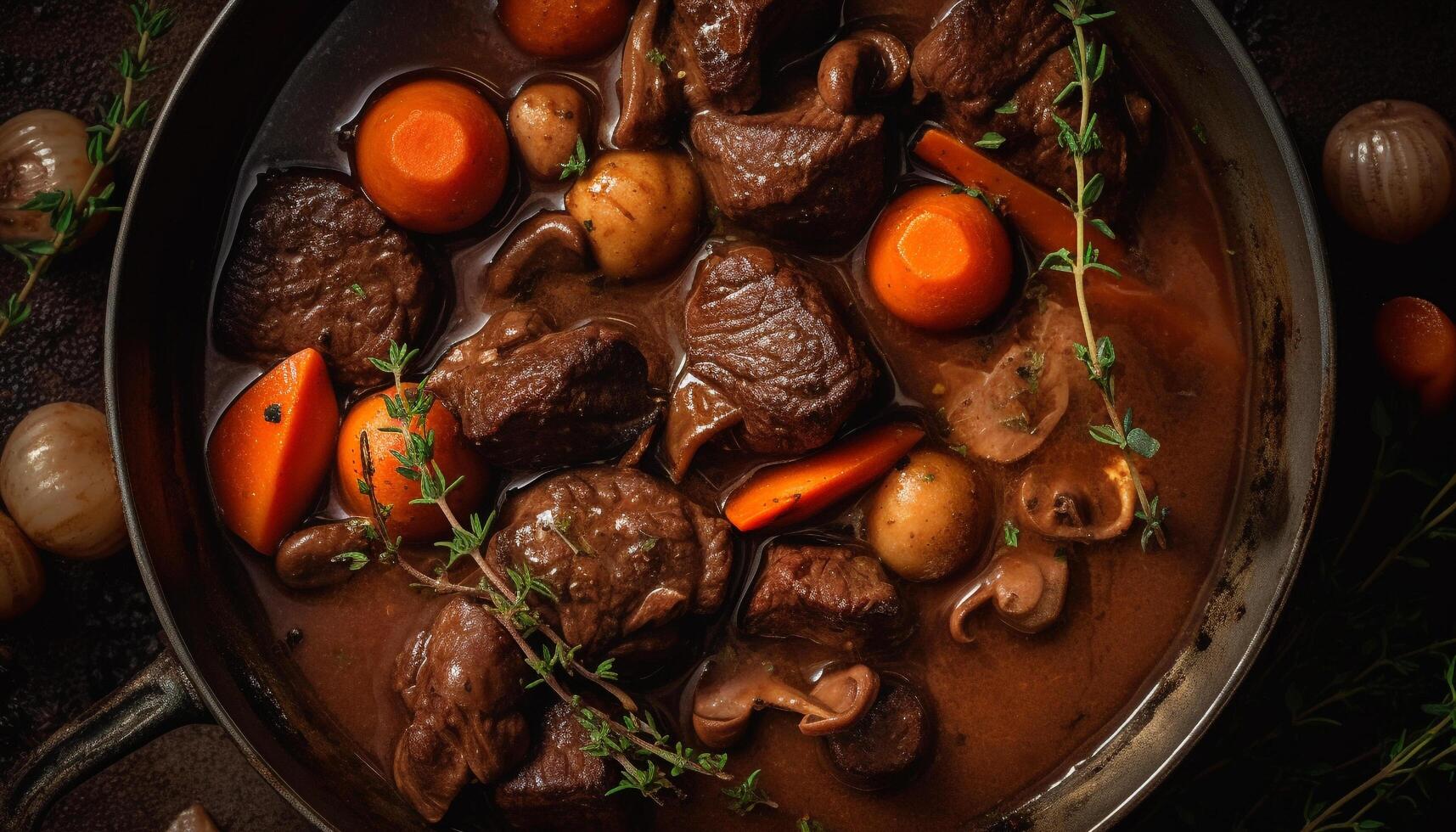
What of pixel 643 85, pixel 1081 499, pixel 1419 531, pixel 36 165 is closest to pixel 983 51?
A: pixel 643 85

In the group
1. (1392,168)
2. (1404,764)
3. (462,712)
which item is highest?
(1392,168)

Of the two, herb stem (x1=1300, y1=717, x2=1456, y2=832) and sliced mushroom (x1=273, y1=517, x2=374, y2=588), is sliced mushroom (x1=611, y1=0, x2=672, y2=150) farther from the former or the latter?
herb stem (x1=1300, y1=717, x2=1456, y2=832)

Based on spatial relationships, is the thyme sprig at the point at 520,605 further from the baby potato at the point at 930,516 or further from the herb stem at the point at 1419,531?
the herb stem at the point at 1419,531

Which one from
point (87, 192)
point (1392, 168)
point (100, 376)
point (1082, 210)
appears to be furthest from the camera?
point (100, 376)

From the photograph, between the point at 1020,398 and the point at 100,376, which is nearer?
the point at 1020,398

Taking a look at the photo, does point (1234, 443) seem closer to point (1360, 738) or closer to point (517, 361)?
point (1360, 738)

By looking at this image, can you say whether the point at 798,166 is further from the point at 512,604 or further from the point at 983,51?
the point at 512,604
